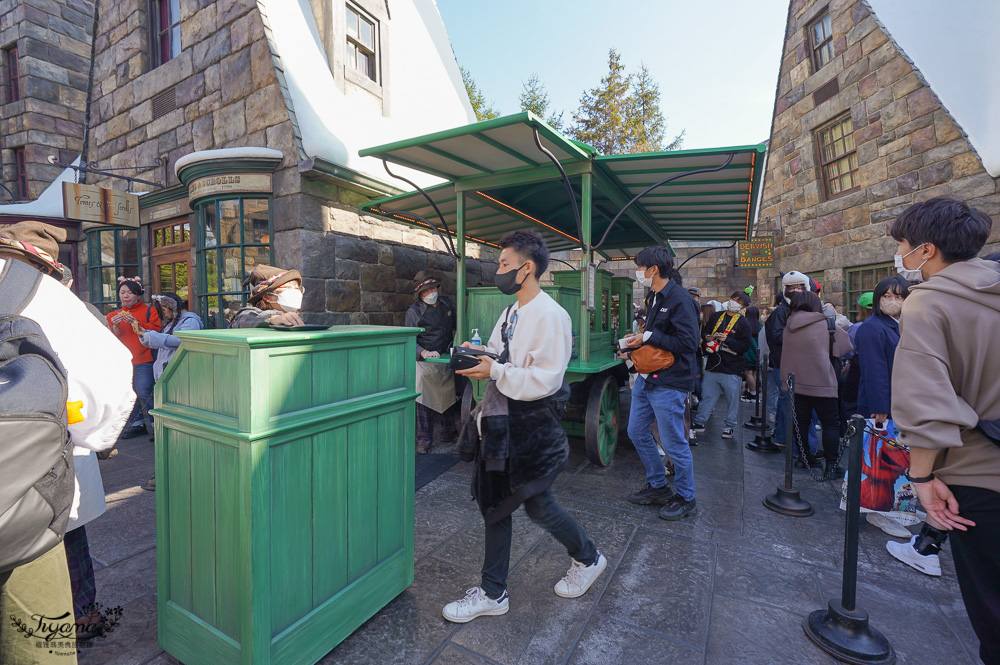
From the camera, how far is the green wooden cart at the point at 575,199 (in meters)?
4.26

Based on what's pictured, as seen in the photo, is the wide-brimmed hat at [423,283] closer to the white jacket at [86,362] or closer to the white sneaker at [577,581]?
the white sneaker at [577,581]

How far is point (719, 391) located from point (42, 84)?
1453cm

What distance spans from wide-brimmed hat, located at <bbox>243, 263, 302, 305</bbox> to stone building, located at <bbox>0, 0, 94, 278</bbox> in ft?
33.9

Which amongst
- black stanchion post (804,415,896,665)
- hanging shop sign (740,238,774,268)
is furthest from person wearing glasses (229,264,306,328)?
hanging shop sign (740,238,774,268)

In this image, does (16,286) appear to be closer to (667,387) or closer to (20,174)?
(667,387)

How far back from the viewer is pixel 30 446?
1133mm

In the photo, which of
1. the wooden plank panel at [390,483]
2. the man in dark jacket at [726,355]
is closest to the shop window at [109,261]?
the wooden plank panel at [390,483]

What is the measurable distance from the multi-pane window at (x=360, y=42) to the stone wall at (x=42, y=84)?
809cm

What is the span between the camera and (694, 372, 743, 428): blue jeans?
5.45 metres

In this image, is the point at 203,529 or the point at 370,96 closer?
the point at 203,529

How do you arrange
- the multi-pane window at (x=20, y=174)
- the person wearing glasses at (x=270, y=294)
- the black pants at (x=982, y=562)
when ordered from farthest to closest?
the multi-pane window at (x=20, y=174) → the person wearing glasses at (x=270, y=294) → the black pants at (x=982, y=562)

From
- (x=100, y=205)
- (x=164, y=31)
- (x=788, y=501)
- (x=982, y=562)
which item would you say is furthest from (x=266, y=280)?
(x=164, y=31)

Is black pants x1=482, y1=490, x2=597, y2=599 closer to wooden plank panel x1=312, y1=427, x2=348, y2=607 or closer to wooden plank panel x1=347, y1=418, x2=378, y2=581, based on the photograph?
wooden plank panel x1=347, y1=418, x2=378, y2=581

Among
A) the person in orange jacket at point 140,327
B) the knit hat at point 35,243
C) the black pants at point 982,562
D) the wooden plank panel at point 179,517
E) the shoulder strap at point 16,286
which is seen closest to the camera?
the shoulder strap at point 16,286
